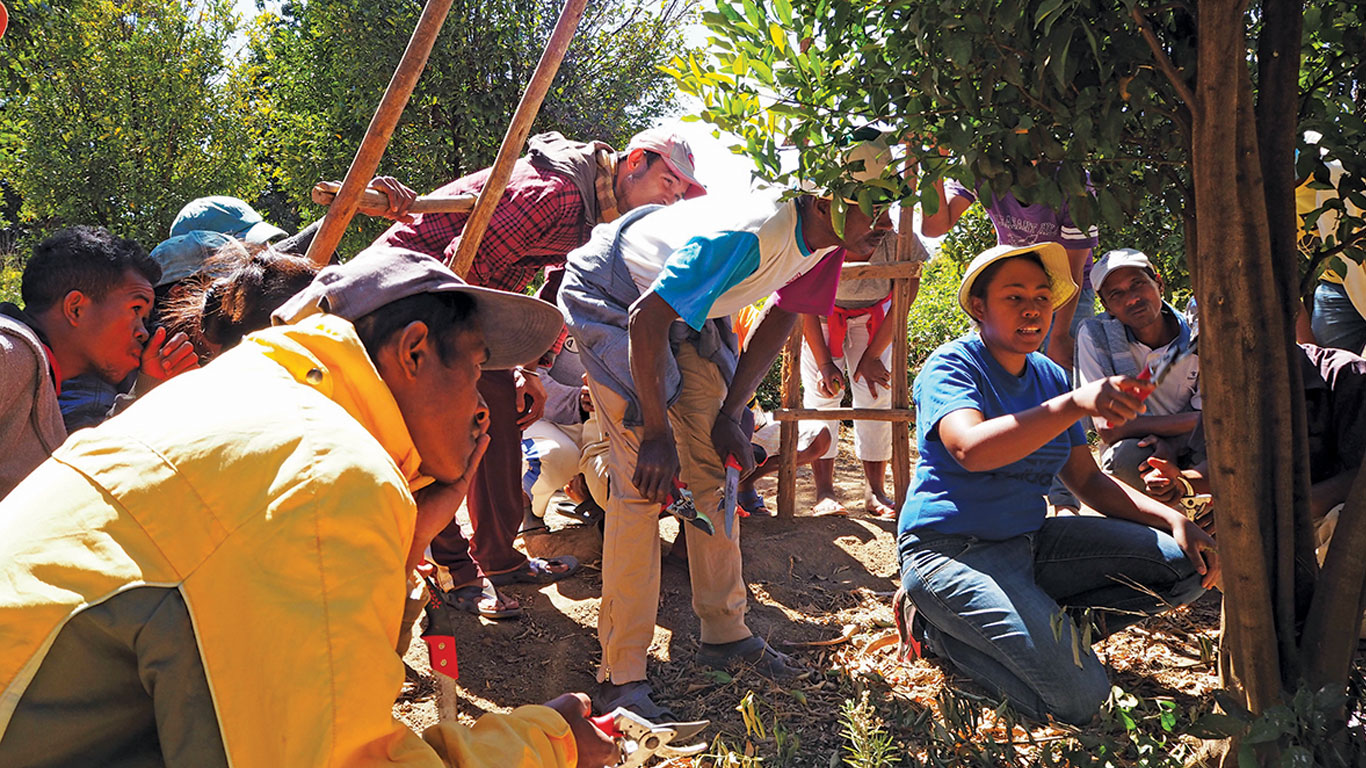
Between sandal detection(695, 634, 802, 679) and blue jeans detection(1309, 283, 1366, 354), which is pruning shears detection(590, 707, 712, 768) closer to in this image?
sandal detection(695, 634, 802, 679)

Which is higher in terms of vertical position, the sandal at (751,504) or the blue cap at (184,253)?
the blue cap at (184,253)

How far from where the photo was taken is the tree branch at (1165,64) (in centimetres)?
203

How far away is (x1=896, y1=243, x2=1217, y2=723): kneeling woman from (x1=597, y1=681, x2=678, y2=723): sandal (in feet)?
2.98

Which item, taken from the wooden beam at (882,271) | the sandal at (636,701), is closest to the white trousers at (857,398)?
the wooden beam at (882,271)

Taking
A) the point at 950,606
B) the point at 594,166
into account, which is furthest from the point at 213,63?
the point at 950,606

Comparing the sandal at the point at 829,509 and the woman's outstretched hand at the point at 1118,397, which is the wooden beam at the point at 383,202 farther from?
the sandal at the point at 829,509

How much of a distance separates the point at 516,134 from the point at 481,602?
191 centimetres

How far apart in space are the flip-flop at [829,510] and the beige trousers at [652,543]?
2.10 m

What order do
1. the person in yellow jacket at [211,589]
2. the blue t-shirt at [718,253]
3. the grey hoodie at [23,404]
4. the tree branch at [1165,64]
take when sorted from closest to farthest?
the person in yellow jacket at [211,589] < the tree branch at [1165,64] < the grey hoodie at [23,404] < the blue t-shirt at [718,253]

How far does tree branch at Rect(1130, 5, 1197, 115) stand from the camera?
203 cm

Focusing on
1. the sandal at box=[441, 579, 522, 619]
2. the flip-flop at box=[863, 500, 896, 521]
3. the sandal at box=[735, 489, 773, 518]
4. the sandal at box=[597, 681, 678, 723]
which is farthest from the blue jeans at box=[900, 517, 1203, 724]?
the sandal at box=[735, 489, 773, 518]

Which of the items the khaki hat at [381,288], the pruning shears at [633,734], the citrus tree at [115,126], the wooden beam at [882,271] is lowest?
the pruning shears at [633,734]

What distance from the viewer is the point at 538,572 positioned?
4.58 metres

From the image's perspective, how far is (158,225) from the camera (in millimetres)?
10656
